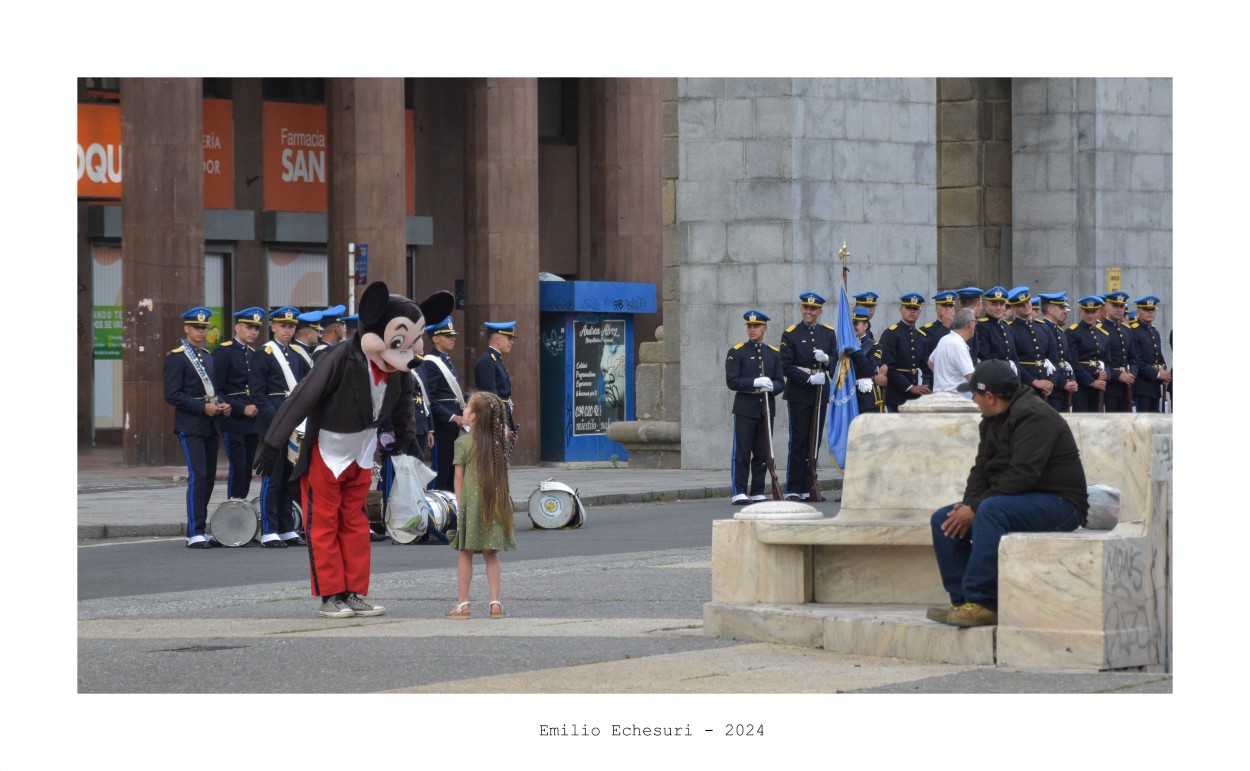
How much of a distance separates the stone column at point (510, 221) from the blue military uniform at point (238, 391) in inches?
520

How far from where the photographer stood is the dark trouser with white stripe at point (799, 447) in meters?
21.9

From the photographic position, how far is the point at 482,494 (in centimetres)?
1166

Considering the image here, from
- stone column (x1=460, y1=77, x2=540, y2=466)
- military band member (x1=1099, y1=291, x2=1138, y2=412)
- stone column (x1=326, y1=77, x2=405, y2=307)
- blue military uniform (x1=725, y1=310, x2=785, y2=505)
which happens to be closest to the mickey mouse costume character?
blue military uniform (x1=725, y1=310, x2=785, y2=505)

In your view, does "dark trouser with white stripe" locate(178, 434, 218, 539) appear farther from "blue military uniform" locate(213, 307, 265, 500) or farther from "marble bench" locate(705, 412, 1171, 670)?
"marble bench" locate(705, 412, 1171, 670)

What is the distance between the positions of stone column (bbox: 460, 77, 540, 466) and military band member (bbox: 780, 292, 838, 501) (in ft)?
32.1

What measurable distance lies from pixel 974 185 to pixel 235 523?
17845 millimetres

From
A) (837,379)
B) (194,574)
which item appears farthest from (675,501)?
(194,574)

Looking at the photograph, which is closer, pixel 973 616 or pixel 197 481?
pixel 973 616

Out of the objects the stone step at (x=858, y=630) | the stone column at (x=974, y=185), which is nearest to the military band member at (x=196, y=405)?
the stone step at (x=858, y=630)

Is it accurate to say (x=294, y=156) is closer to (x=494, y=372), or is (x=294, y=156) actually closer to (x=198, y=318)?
(x=494, y=372)

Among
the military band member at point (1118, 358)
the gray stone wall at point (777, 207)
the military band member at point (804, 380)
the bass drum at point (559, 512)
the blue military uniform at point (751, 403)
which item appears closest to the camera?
the bass drum at point (559, 512)

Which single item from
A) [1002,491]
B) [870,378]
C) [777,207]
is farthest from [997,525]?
[777,207]

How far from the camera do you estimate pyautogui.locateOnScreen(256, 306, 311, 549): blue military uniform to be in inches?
688

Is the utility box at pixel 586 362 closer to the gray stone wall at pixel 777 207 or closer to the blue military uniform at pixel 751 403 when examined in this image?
the gray stone wall at pixel 777 207
